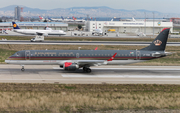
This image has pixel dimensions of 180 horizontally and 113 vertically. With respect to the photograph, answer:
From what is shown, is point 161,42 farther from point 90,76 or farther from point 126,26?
point 126,26

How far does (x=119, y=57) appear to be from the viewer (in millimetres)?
39094

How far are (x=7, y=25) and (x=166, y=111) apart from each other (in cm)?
17891

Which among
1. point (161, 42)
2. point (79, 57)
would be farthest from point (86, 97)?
point (161, 42)

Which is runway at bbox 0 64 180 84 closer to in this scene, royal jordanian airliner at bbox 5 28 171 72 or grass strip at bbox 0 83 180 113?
royal jordanian airliner at bbox 5 28 171 72

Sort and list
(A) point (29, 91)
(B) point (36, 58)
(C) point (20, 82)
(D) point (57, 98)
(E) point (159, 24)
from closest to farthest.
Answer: (D) point (57, 98)
(A) point (29, 91)
(C) point (20, 82)
(B) point (36, 58)
(E) point (159, 24)

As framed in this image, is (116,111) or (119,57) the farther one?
(119,57)

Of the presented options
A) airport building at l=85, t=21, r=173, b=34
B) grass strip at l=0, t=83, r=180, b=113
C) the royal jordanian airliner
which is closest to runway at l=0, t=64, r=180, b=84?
the royal jordanian airliner

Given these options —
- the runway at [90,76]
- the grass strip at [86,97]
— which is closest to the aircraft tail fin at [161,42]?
the runway at [90,76]

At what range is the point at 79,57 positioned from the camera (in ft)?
125

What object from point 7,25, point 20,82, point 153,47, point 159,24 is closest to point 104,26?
point 159,24

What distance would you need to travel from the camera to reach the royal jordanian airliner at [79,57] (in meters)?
37.3

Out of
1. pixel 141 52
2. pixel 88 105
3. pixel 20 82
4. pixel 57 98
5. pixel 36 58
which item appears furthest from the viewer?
pixel 141 52

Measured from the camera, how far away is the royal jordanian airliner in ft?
122

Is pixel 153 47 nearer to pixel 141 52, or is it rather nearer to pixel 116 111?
Answer: pixel 141 52
